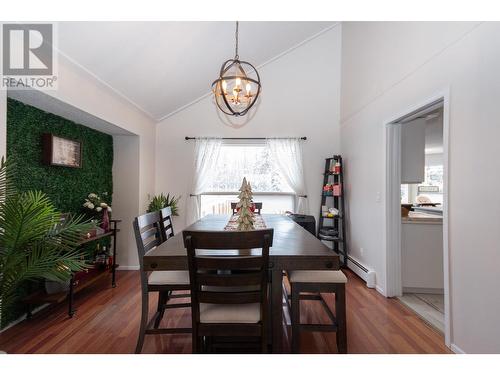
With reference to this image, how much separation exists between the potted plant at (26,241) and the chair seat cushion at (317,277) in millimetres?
1360

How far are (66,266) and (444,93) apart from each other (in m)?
2.88

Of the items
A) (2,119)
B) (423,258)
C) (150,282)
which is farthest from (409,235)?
(2,119)

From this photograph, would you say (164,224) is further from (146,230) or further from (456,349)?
(456,349)

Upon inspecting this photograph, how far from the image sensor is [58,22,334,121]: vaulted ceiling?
2074 millimetres

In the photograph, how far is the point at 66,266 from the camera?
149 cm

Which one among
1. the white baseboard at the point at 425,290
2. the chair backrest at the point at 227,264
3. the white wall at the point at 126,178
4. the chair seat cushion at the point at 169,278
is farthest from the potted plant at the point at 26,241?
the white baseboard at the point at 425,290

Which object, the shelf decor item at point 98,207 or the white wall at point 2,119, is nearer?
the white wall at point 2,119

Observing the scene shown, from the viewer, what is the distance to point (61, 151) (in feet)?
8.47

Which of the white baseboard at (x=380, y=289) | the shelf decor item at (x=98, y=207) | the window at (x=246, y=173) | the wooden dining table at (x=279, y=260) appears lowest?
the white baseboard at (x=380, y=289)

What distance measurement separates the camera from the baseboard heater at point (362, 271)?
9.71 ft

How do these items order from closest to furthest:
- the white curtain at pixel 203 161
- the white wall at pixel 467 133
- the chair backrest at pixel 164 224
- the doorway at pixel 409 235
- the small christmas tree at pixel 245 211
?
the white wall at pixel 467 133 → the small christmas tree at pixel 245 211 → the chair backrest at pixel 164 224 → the doorway at pixel 409 235 → the white curtain at pixel 203 161

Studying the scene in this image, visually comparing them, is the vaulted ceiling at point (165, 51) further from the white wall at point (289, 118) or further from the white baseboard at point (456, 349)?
the white baseboard at point (456, 349)
